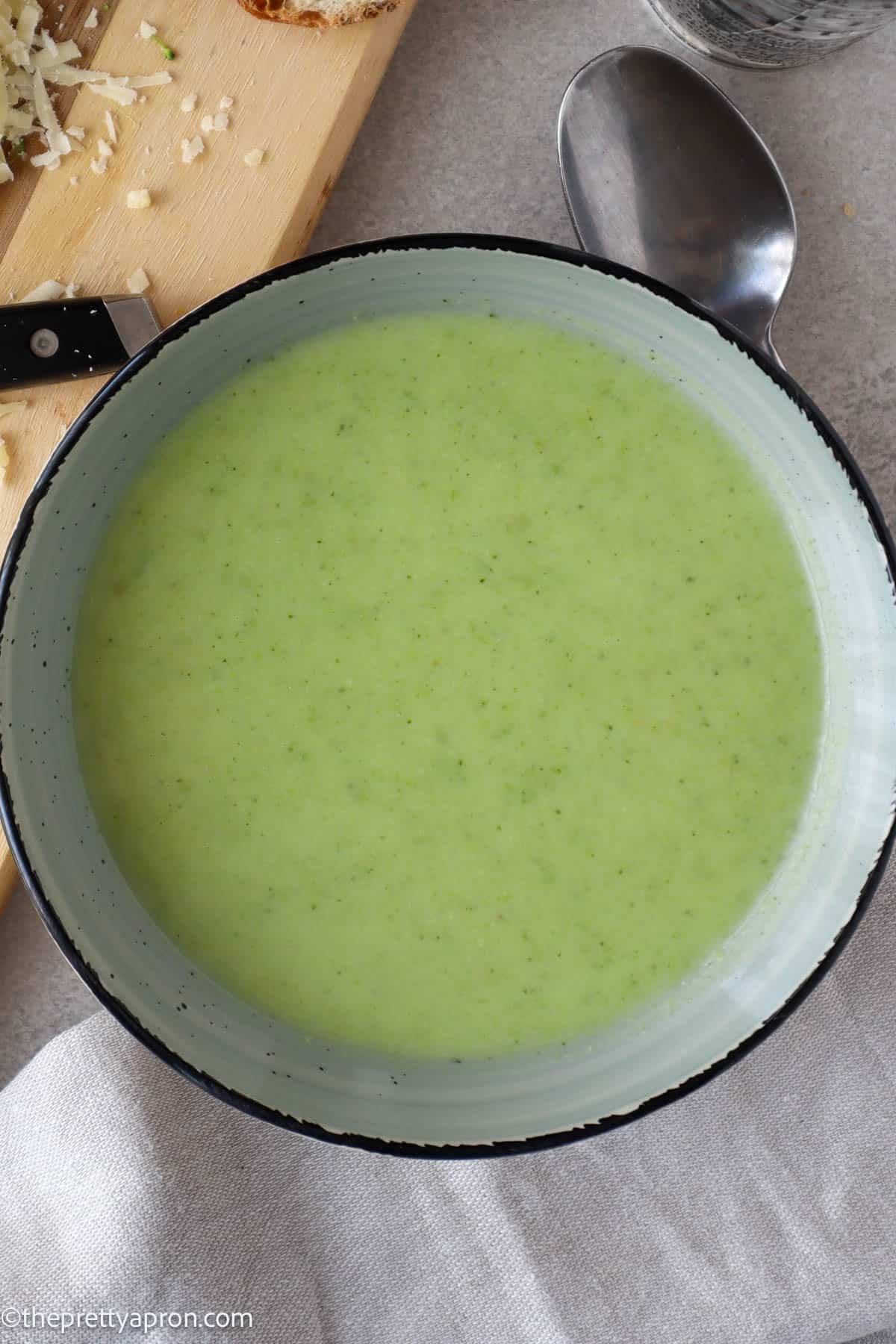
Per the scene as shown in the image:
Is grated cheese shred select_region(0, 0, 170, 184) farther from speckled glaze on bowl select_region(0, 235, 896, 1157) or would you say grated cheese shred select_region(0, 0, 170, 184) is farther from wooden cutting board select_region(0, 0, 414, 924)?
speckled glaze on bowl select_region(0, 235, 896, 1157)

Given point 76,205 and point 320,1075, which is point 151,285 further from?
point 320,1075

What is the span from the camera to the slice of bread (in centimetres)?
115

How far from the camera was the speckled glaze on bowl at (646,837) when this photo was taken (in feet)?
3.28

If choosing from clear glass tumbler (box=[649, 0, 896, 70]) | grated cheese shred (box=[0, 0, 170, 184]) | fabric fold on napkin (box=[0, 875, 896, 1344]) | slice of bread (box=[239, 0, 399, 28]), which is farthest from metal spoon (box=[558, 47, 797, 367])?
fabric fold on napkin (box=[0, 875, 896, 1344])

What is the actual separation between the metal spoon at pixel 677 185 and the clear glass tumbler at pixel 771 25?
5 cm

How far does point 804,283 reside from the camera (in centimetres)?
125

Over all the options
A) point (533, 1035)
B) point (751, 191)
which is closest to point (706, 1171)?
point (533, 1035)

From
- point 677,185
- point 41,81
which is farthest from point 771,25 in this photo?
point 41,81

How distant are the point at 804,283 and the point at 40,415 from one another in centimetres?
86

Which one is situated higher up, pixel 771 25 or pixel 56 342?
pixel 771 25

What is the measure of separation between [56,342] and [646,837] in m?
0.78

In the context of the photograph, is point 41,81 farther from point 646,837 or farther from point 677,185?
point 646,837

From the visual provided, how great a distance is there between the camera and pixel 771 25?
109 centimetres

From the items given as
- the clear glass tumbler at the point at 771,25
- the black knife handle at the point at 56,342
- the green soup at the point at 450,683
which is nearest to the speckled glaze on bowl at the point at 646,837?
the green soup at the point at 450,683
